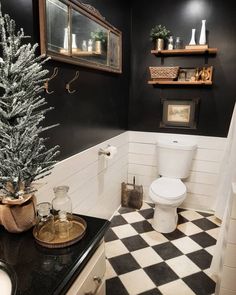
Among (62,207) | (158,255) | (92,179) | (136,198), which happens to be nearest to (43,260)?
(62,207)

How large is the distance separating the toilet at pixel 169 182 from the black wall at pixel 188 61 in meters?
0.31

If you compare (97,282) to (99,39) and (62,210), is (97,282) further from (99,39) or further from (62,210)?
(99,39)

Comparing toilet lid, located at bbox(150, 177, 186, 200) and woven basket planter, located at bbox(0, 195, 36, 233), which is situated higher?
woven basket planter, located at bbox(0, 195, 36, 233)

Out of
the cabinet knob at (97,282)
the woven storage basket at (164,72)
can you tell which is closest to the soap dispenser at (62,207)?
the cabinet knob at (97,282)

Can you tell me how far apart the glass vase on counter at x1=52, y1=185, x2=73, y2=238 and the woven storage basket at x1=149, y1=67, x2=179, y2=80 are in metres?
1.93

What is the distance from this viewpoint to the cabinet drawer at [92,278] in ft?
2.80

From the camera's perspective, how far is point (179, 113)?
8.98 ft

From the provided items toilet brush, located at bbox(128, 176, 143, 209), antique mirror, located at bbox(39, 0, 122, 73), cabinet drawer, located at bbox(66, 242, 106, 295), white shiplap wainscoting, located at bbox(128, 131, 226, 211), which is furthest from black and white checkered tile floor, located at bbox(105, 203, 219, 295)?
antique mirror, located at bbox(39, 0, 122, 73)

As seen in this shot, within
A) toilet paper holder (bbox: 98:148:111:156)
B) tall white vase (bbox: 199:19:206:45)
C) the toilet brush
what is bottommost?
the toilet brush

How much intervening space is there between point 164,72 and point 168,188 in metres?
1.23

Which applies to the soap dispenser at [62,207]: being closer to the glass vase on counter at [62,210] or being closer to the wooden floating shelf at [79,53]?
the glass vase on counter at [62,210]

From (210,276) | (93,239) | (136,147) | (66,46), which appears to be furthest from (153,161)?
(93,239)

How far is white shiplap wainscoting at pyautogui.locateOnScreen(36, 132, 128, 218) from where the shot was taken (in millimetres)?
1548

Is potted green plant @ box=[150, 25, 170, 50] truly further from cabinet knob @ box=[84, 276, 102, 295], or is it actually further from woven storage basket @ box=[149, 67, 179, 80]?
cabinet knob @ box=[84, 276, 102, 295]
